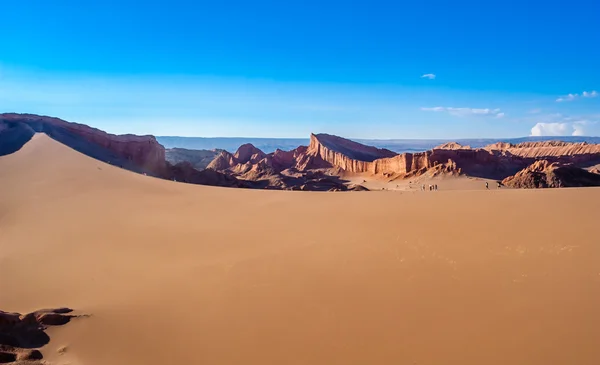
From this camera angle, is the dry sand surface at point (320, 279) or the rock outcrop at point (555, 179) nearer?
the dry sand surface at point (320, 279)

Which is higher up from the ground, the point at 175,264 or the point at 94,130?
the point at 94,130

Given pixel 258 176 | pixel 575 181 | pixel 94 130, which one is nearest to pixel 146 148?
pixel 94 130

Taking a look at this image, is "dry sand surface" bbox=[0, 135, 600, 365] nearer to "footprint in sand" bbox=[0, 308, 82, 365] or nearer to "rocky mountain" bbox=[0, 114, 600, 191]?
"footprint in sand" bbox=[0, 308, 82, 365]

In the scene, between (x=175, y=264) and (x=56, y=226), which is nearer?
(x=175, y=264)

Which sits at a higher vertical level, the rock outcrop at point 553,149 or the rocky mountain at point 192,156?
the rock outcrop at point 553,149

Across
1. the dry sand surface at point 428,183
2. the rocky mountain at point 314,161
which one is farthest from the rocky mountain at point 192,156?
the dry sand surface at point 428,183

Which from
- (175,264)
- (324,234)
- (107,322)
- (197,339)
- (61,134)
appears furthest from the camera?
(61,134)

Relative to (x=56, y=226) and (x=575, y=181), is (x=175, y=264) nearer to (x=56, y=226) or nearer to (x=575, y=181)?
(x=56, y=226)

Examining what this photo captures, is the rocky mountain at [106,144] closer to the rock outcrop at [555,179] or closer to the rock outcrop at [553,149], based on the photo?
the rock outcrop at [555,179]
